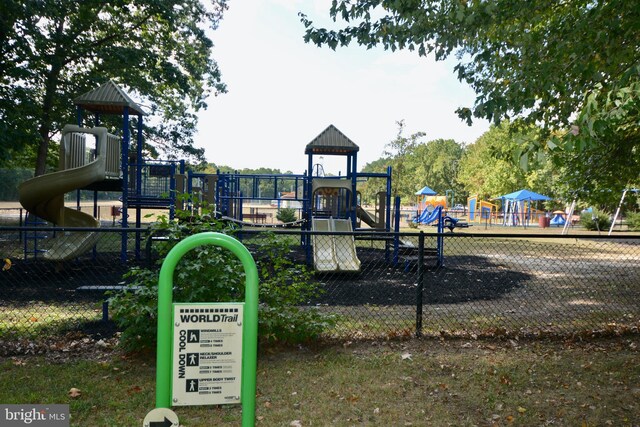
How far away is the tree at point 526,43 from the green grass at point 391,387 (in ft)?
6.67

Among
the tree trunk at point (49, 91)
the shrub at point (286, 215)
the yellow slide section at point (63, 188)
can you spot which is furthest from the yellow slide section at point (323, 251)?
the tree trunk at point (49, 91)

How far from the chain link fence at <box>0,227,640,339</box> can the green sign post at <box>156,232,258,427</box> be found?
8.73 ft

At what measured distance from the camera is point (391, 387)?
3996mm

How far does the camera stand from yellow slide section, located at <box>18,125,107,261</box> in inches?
420

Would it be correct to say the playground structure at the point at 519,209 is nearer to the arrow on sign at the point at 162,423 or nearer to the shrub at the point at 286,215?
the shrub at the point at 286,215

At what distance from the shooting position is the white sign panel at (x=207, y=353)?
193cm

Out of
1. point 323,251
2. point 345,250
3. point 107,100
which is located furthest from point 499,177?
point 107,100

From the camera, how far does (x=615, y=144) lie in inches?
316

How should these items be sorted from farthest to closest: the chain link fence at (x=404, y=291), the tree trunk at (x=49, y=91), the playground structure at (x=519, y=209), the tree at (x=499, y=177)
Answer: the tree at (x=499, y=177) → the playground structure at (x=519, y=209) → the tree trunk at (x=49, y=91) → the chain link fence at (x=404, y=291)

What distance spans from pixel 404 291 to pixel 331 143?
706 centimetres

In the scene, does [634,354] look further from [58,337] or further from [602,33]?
[58,337]

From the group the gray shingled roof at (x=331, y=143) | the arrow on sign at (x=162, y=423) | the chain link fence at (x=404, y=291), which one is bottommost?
the chain link fence at (x=404, y=291)

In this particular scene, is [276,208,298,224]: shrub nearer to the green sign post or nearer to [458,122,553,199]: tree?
the green sign post

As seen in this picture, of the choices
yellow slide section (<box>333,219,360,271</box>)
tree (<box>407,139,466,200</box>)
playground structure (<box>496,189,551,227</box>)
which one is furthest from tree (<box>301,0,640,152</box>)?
tree (<box>407,139,466,200</box>)
